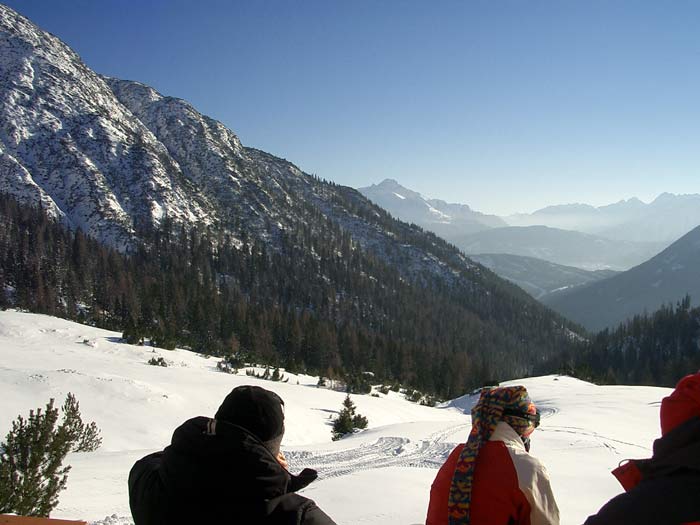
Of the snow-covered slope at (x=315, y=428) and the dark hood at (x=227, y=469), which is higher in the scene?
the dark hood at (x=227, y=469)

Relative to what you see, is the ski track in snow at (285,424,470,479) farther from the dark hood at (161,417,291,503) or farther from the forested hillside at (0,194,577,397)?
the forested hillside at (0,194,577,397)

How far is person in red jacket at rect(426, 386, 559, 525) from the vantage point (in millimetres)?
3092

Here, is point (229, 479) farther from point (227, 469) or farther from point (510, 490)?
point (510, 490)

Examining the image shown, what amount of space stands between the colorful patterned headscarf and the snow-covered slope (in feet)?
16.0

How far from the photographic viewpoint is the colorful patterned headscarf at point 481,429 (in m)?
3.16

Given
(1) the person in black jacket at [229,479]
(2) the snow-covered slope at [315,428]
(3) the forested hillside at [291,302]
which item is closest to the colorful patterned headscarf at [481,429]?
(1) the person in black jacket at [229,479]

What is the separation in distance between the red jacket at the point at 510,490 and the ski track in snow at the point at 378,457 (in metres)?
8.44

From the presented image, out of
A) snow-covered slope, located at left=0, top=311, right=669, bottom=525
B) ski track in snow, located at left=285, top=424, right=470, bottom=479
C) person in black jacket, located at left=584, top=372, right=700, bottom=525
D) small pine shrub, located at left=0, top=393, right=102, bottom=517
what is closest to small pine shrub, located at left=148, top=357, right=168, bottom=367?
snow-covered slope, located at left=0, top=311, right=669, bottom=525

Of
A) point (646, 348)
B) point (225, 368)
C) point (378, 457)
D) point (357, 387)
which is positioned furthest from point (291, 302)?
point (378, 457)

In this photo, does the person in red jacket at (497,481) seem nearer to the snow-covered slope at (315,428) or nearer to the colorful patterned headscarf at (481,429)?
the colorful patterned headscarf at (481,429)

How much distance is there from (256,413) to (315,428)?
18.5 m

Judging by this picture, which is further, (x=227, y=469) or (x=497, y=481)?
(x=497, y=481)

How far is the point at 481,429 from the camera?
339 cm

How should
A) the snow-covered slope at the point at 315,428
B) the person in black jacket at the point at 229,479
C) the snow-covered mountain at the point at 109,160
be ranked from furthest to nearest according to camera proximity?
the snow-covered mountain at the point at 109,160, the snow-covered slope at the point at 315,428, the person in black jacket at the point at 229,479
